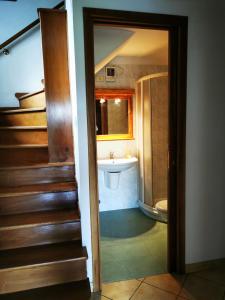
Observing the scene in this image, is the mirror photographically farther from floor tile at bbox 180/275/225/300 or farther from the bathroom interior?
floor tile at bbox 180/275/225/300

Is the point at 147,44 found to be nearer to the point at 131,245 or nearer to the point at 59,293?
the point at 131,245

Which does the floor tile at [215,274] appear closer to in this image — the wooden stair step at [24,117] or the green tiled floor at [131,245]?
the green tiled floor at [131,245]

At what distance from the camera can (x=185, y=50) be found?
181cm

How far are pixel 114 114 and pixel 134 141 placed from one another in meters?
0.50

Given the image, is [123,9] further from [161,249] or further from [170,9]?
[161,249]

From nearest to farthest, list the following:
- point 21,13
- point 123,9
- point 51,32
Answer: point 123,9 < point 51,32 < point 21,13

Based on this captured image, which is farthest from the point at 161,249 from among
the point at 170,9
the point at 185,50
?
the point at 170,9

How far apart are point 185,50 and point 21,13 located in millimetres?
2650

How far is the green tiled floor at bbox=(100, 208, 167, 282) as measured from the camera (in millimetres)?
2039

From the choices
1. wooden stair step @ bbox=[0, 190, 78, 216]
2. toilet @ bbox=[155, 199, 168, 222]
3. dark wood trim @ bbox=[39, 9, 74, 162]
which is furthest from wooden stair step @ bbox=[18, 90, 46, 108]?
toilet @ bbox=[155, 199, 168, 222]

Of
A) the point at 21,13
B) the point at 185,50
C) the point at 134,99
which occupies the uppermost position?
the point at 21,13

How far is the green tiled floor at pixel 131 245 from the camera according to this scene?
204cm

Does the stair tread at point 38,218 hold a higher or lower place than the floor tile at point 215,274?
higher

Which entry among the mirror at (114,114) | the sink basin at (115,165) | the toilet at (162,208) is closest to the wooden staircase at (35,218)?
the sink basin at (115,165)
